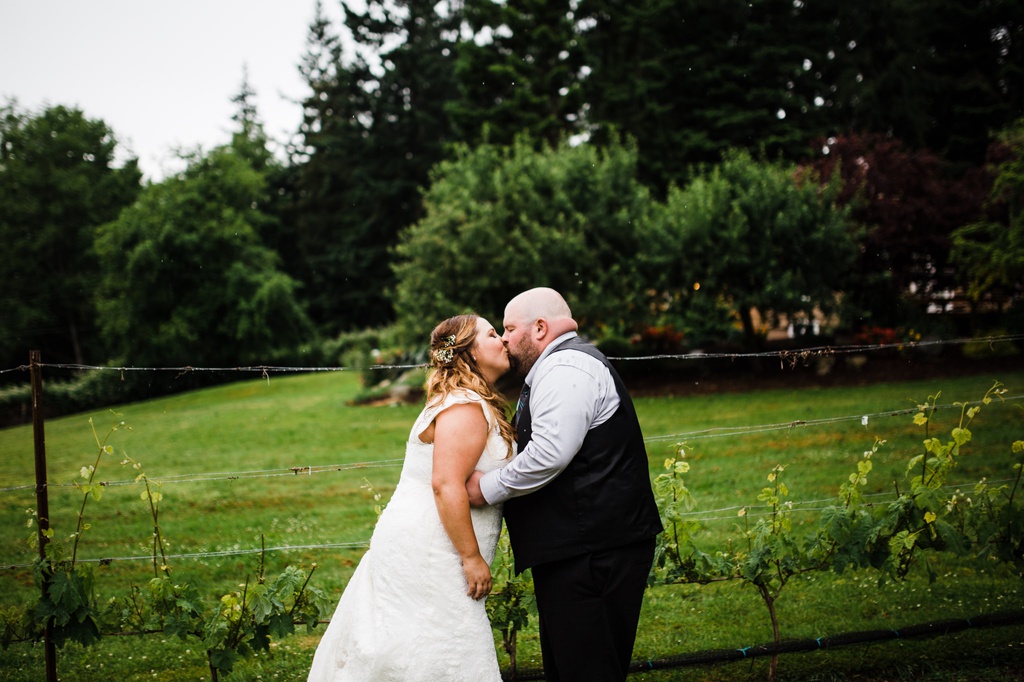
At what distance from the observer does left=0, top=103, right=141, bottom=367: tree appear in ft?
130

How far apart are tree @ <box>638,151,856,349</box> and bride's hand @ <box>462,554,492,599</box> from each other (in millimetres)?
15297

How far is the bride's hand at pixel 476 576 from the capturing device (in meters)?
3.14

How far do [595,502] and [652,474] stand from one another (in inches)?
294

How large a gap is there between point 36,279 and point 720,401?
39.6m

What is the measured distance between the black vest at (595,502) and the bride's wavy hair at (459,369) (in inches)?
12.0

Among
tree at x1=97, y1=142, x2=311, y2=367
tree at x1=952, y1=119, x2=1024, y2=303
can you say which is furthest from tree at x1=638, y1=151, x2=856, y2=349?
tree at x1=97, y1=142, x2=311, y2=367

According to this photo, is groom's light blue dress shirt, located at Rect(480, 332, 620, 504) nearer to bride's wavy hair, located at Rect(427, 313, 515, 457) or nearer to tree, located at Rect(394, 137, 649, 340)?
bride's wavy hair, located at Rect(427, 313, 515, 457)

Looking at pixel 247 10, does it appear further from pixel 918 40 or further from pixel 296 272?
pixel 918 40

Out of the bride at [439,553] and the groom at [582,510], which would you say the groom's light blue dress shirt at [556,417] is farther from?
the bride at [439,553]

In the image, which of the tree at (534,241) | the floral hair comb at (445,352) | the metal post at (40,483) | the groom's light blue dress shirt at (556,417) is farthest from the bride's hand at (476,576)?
the tree at (534,241)

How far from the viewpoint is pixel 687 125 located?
30594mm

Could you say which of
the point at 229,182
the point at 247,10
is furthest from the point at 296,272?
the point at 247,10

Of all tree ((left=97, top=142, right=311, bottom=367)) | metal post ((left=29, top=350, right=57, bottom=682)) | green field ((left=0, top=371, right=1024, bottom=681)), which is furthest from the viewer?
tree ((left=97, top=142, right=311, bottom=367))

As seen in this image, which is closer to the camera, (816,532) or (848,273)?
(816,532)
